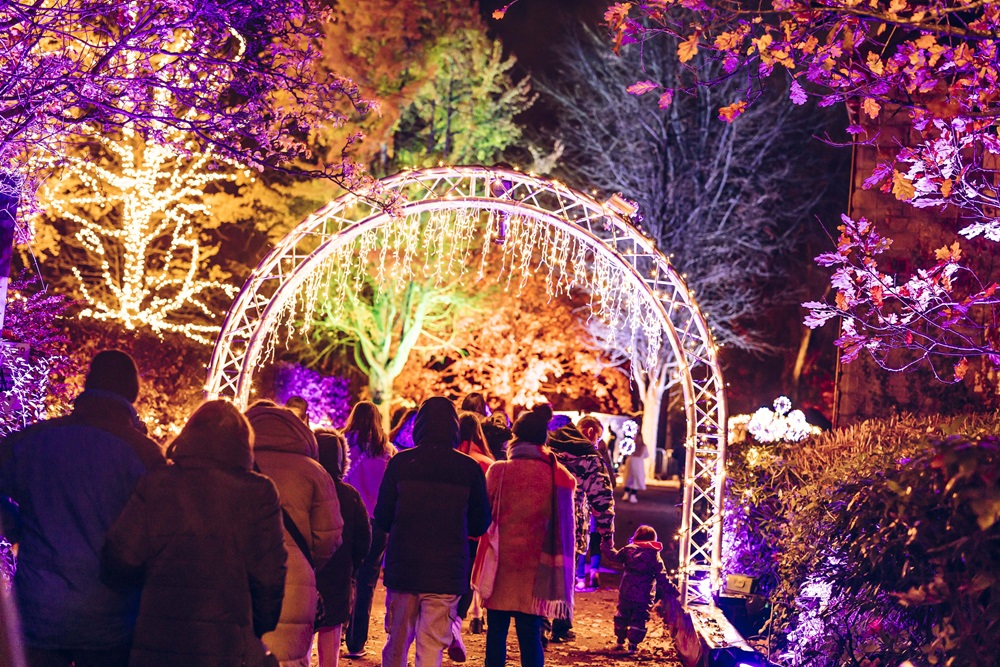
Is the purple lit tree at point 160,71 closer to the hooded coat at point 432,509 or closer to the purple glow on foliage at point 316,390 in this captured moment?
the hooded coat at point 432,509

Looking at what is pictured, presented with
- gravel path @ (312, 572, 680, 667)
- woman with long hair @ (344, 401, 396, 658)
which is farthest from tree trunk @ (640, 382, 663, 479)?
woman with long hair @ (344, 401, 396, 658)

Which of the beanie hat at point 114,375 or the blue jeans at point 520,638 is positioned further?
the blue jeans at point 520,638

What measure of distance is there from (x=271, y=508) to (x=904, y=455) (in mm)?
4000

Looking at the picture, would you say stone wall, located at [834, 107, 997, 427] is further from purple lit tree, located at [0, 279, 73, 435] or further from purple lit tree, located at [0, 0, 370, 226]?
purple lit tree, located at [0, 279, 73, 435]

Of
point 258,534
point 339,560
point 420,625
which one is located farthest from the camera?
point 420,625

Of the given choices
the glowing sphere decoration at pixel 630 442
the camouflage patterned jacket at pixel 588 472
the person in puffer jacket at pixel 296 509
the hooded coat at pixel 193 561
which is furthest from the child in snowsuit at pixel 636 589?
the glowing sphere decoration at pixel 630 442

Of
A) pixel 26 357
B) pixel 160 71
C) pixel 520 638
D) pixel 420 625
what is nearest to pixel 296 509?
pixel 420 625

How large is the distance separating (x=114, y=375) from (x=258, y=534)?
44.1 inches

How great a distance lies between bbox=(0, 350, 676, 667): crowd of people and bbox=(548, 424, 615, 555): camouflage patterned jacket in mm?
2224

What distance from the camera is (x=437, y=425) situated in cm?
672

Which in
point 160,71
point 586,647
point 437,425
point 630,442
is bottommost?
point 586,647

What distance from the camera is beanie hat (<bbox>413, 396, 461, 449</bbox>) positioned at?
673 centimetres

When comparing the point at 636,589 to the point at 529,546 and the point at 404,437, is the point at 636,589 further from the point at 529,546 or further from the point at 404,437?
the point at 529,546

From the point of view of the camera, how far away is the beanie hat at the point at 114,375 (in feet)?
15.5
